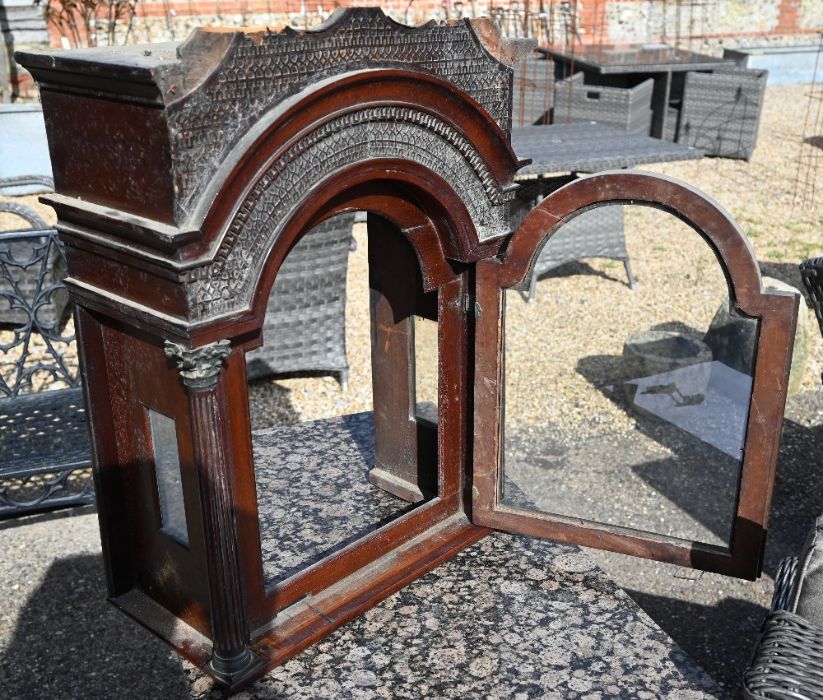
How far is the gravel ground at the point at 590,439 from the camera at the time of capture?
296 centimetres

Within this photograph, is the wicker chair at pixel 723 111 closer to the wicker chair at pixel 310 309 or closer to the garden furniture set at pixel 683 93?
the garden furniture set at pixel 683 93

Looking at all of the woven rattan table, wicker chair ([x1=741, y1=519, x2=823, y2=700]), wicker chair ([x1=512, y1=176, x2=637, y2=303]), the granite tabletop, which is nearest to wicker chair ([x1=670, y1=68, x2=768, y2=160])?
the woven rattan table

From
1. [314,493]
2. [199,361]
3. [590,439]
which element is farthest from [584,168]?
[199,361]

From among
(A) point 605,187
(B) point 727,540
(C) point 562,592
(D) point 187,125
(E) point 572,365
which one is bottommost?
(E) point 572,365

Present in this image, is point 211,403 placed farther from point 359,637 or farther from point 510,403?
point 510,403

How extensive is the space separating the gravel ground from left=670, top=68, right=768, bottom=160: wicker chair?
1.63 m

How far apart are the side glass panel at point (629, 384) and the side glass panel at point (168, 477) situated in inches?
44.7

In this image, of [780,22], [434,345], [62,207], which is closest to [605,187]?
[434,345]

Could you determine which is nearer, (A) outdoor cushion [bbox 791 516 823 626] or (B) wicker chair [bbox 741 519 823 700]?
(B) wicker chair [bbox 741 519 823 700]

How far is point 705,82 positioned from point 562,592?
394 inches

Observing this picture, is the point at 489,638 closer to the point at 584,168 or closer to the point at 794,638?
the point at 794,638

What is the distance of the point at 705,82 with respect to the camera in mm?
11461

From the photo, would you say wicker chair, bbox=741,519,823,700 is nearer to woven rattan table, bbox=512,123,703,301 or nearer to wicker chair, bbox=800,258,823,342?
wicker chair, bbox=800,258,823,342

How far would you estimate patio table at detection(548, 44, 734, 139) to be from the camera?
11055mm
